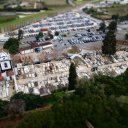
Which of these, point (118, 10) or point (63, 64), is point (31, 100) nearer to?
point (63, 64)

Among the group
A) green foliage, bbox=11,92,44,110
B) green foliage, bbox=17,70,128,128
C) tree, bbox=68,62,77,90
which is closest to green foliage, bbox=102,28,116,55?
tree, bbox=68,62,77,90

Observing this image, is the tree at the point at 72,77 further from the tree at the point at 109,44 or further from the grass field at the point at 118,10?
the grass field at the point at 118,10

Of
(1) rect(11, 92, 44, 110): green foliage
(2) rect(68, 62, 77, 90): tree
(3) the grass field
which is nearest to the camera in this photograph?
(1) rect(11, 92, 44, 110): green foliage

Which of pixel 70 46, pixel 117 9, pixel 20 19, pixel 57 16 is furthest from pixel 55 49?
pixel 117 9

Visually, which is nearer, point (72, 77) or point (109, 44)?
point (72, 77)

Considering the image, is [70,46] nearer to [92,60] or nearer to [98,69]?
[92,60]

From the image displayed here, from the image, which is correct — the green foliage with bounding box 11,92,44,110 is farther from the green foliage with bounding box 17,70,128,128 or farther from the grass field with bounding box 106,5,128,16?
the grass field with bounding box 106,5,128,16

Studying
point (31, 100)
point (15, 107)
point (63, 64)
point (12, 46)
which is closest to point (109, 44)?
point (63, 64)
